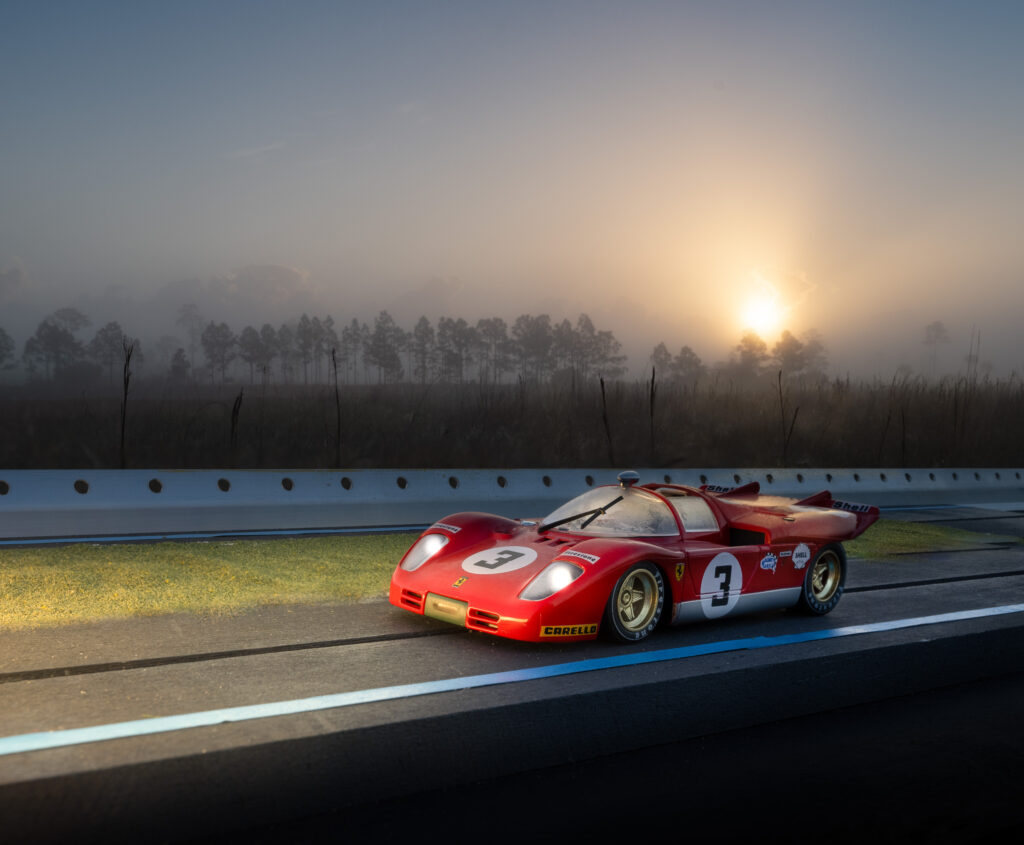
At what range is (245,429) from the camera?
17703mm

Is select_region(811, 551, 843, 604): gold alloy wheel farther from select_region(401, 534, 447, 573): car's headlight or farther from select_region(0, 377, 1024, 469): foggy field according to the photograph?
select_region(0, 377, 1024, 469): foggy field

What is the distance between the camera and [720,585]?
6371 mm

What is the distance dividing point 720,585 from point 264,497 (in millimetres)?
6631

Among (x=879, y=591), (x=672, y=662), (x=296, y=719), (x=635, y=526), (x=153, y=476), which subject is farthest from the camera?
(x=153, y=476)

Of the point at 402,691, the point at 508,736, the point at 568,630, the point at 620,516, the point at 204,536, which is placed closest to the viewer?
the point at 508,736

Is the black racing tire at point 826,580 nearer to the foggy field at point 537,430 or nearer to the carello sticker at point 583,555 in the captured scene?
the carello sticker at point 583,555

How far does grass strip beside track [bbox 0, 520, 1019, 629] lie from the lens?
6.54 meters

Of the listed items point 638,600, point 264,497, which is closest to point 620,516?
point 638,600

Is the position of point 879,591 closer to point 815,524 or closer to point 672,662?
point 815,524

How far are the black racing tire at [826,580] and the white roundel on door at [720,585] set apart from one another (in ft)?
2.57

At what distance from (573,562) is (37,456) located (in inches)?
597

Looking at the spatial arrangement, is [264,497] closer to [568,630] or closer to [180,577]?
[180,577]

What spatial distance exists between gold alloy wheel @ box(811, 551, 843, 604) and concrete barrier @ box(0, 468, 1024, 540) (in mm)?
5954

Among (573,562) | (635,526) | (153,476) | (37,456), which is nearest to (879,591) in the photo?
(635,526)
